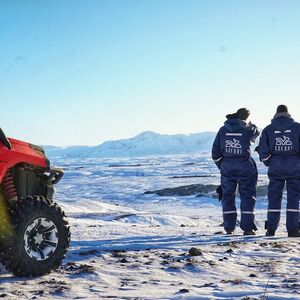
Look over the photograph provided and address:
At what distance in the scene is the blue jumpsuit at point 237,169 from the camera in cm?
823

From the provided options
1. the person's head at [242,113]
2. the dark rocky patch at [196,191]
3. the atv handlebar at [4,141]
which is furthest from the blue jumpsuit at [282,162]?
the dark rocky patch at [196,191]

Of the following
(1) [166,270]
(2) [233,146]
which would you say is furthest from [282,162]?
(1) [166,270]

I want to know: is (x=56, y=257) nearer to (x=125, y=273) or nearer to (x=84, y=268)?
(x=84, y=268)

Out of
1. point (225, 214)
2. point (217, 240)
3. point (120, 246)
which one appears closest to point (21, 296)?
point (120, 246)

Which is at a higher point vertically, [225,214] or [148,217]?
[225,214]

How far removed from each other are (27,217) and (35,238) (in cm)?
24

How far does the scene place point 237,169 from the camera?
824cm

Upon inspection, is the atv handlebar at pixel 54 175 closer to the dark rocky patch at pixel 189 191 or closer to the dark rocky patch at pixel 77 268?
the dark rocky patch at pixel 77 268

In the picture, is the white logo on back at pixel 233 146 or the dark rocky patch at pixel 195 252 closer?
the dark rocky patch at pixel 195 252

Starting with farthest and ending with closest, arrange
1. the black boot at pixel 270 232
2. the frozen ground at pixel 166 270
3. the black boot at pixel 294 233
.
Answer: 1. the black boot at pixel 270 232
2. the black boot at pixel 294 233
3. the frozen ground at pixel 166 270

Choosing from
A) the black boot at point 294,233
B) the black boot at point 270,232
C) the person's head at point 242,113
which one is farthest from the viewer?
the person's head at point 242,113

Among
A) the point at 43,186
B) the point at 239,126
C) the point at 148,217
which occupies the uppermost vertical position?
the point at 239,126

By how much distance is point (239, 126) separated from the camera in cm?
839

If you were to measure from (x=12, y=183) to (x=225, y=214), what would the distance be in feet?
15.2
